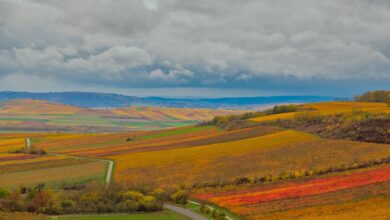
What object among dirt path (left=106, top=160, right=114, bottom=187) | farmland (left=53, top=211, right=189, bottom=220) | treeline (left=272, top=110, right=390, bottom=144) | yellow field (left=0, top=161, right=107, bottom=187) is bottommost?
farmland (left=53, top=211, right=189, bottom=220)

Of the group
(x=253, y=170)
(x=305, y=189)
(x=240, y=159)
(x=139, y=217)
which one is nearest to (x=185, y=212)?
(x=139, y=217)

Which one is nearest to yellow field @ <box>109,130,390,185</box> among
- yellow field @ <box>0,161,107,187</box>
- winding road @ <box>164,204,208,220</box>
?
yellow field @ <box>0,161,107,187</box>

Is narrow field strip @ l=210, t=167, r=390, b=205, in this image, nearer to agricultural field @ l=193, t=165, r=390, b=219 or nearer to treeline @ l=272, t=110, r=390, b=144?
agricultural field @ l=193, t=165, r=390, b=219

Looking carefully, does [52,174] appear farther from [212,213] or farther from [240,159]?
[212,213]

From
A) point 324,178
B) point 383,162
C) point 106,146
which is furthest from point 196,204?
point 106,146

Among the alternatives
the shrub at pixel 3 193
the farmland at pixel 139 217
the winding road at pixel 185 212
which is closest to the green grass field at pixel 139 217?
the farmland at pixel 139 217

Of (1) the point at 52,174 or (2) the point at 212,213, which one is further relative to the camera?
(1) the point at 52,174

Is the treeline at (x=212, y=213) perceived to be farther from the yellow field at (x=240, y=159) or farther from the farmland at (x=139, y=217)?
the yellow field at (x=240, y=159)
